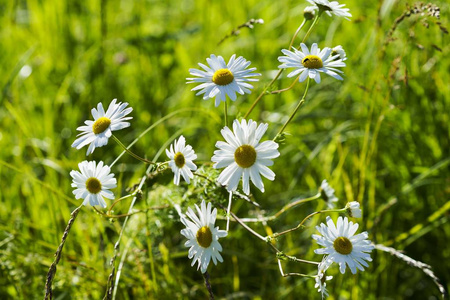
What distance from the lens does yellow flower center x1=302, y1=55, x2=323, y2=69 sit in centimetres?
100

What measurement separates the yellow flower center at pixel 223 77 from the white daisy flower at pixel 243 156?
145mm

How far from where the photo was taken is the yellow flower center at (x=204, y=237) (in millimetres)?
940

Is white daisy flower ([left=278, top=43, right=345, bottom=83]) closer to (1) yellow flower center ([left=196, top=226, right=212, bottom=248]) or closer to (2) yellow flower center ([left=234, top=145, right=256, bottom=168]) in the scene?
(2) yellow flower center ([left=234, top=145, right=256, bottom=168])

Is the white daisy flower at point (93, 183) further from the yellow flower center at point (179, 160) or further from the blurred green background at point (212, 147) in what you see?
the blurred green background at point (212, 147)

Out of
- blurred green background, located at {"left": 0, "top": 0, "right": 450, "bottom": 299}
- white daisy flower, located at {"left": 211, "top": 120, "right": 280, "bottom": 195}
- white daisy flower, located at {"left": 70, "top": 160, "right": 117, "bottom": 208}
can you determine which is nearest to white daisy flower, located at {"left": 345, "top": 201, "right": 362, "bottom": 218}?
white daisy flower, located at {"left": 211, "top": 120, "right": 280, "bottom": 195}

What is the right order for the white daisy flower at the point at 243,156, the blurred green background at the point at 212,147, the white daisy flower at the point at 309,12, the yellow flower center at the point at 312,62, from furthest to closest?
the blurred green background at the point at 212,147 → the white daisy flower at the point at 309,12 → the yellow flower center at the point at 312,62 → the white daisy flower at the point at 243,156

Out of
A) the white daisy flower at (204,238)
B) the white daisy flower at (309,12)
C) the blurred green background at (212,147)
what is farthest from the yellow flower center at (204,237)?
the white daisy flower at (309,12)

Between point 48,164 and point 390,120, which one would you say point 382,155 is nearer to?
point 390,120

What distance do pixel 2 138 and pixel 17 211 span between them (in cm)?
67

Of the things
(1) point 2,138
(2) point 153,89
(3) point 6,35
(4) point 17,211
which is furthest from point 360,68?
(3) point 6,35

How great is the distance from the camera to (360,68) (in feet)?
6.57

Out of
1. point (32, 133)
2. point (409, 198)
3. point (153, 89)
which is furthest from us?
point (153, 89)

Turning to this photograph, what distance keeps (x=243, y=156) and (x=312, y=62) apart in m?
0.28

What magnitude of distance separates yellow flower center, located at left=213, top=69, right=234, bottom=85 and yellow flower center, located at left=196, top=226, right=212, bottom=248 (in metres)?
0.32
